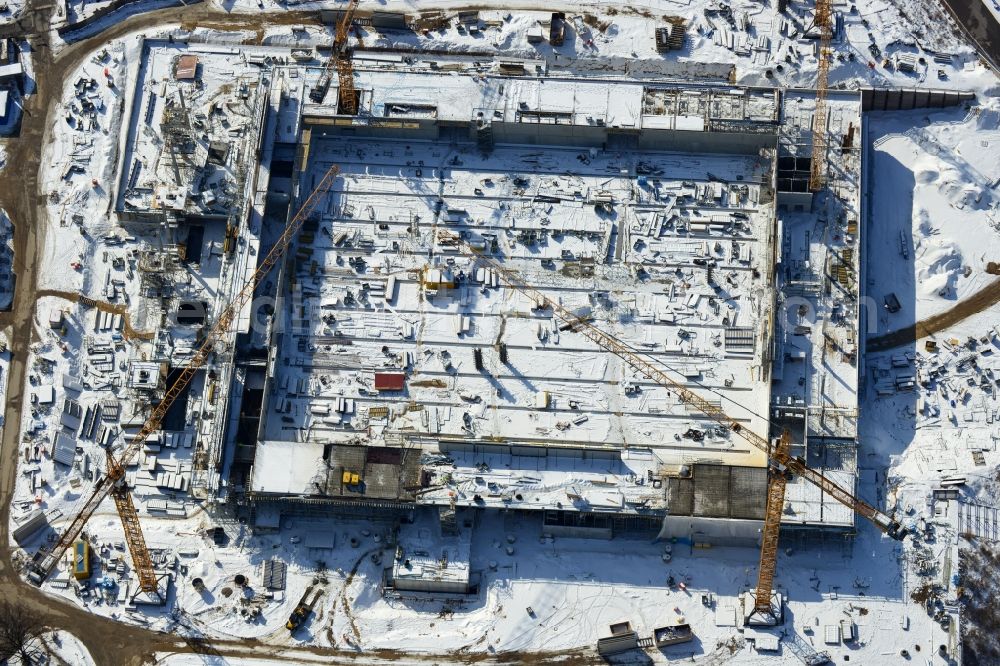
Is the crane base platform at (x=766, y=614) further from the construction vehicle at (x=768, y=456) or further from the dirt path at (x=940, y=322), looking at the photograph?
the dirt path at (x=940, y=322)

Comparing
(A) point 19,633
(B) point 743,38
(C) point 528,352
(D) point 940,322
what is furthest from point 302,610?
(B) point 743,38

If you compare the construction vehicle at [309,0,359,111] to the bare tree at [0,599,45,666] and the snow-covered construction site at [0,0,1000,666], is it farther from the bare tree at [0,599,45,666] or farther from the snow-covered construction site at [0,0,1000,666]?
the bare tree at [0,599,45,666]

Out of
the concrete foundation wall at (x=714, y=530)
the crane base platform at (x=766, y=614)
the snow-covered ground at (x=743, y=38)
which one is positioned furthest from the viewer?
the snow-covered ground at (x=743, y=38)

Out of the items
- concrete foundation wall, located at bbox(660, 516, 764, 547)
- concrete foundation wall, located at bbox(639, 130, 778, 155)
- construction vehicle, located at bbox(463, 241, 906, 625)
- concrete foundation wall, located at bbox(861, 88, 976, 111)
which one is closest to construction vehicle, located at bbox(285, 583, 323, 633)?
concrete foundation wall, located at bbox(660, 516, 764, 547)

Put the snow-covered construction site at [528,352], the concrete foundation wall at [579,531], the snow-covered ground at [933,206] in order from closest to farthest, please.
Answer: the snow-covered construction site at [528,352] → the concrete foundation wall at [579,531] → the snow-covered ground at [933,206]

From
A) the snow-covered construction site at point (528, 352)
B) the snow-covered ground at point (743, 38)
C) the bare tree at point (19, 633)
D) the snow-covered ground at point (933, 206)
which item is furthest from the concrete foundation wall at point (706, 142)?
the bare tree at point (19, 633)

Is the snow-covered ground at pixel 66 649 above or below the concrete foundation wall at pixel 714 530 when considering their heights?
below

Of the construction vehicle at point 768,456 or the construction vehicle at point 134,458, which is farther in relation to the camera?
the construction vehicle at point 134,458
